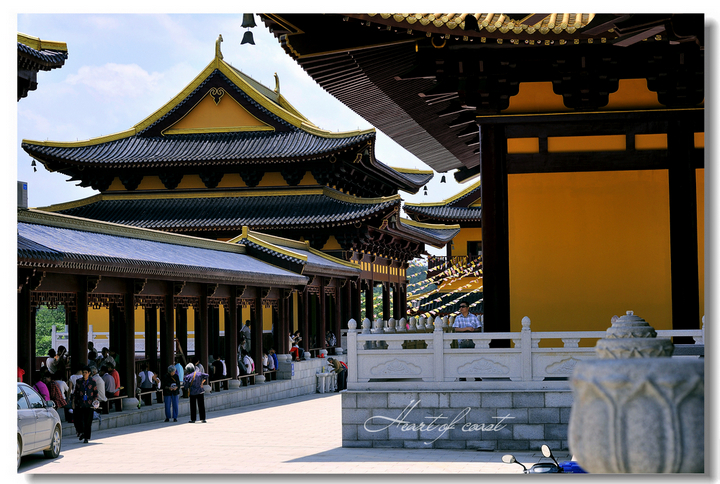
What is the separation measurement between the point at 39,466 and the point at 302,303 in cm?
1958

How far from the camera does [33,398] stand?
40.6 ft

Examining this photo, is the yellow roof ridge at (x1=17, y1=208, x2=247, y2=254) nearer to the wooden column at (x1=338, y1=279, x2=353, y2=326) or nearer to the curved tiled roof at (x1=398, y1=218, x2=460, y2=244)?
the wooden column at (x1=338, y1=279, x2=353, y2=326)

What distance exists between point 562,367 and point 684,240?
8.42 feet

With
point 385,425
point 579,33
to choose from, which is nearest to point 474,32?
point 579,33

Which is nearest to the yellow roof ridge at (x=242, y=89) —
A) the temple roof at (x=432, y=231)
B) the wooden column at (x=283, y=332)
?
the temple roof at (x=432, y=231)

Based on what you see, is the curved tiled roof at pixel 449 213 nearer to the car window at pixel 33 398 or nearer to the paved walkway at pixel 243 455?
the paved walkway at pixel 243 455

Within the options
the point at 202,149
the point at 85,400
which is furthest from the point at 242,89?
the point at 85,400

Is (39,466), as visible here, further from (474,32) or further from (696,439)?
(696,439)

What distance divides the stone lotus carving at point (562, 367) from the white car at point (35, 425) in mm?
7147

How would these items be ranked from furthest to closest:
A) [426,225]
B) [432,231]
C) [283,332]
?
[426,225], [432,231], [283,332]

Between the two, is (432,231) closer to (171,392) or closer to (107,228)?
(107,228)

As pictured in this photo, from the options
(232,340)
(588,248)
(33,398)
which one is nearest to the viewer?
(33,398)

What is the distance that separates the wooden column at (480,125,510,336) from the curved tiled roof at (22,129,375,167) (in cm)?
2167

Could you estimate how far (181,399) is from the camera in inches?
778
